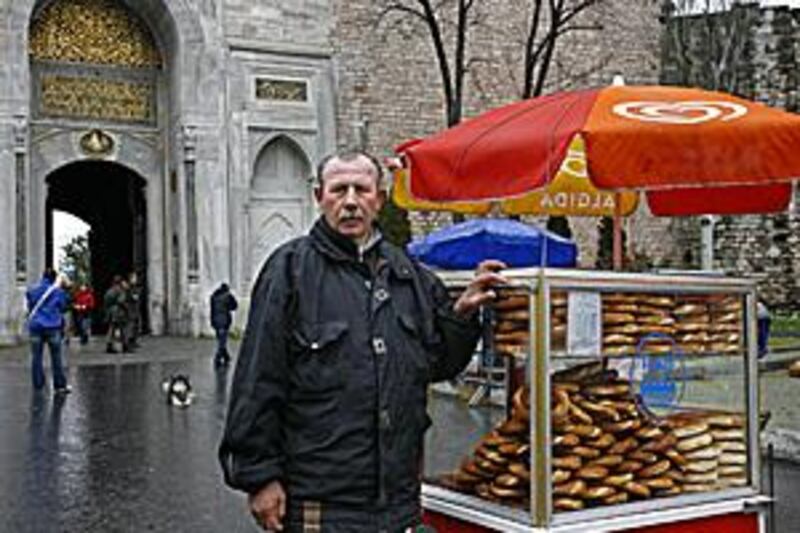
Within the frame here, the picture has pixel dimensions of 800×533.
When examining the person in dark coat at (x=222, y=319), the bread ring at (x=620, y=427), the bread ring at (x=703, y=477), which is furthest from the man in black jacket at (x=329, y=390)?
the person in dark coat at (x=222, y=319)

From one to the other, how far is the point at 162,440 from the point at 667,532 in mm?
6908

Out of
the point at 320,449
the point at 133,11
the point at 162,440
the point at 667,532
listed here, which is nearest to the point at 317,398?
the point at 320,449

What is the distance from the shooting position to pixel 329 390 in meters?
3.28

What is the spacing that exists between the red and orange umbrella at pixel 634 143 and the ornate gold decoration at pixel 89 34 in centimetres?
2083

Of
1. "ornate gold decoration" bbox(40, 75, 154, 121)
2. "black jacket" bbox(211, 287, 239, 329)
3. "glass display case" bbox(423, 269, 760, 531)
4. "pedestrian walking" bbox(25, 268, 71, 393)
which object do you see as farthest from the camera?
"ornate gold decoration" bbox(40, 75, 154, 121)

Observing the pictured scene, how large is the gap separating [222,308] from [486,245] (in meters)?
7.44

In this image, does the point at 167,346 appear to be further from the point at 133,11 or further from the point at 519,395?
the point at 519,395

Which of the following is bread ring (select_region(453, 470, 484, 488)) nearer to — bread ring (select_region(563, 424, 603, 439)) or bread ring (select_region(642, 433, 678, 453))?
bread ring (select_region(563, 424, 603, 439))

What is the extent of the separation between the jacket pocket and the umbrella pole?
2663 mm

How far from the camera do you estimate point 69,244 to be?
60906 millimetres

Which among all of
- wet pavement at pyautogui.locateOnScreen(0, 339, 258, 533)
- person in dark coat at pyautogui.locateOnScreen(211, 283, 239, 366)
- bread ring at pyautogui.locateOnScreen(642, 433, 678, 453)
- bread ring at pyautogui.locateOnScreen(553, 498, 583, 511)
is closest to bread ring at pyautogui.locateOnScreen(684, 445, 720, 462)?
bread ring at pyautogui.locateOnScreen(642, 433, 678, 453)

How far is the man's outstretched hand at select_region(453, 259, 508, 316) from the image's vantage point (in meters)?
3.73

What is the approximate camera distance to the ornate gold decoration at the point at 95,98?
2375 centimetres

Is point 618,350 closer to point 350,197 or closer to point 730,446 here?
point 730,446
